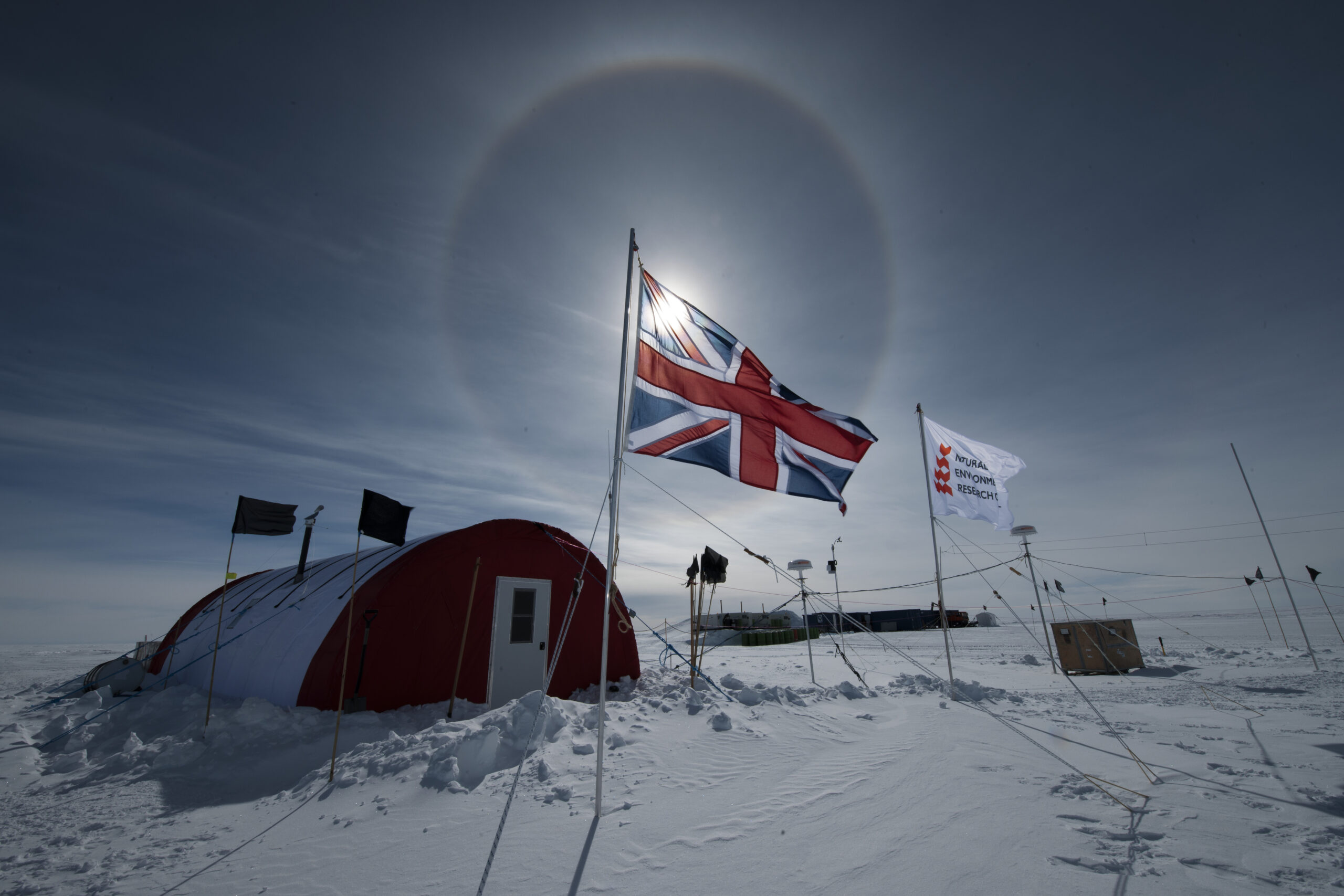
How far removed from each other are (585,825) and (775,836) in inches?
68.0

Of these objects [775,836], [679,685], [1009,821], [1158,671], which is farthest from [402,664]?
[1158,671]

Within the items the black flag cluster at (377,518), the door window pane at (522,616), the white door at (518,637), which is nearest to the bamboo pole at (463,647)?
the white door at (518,637)

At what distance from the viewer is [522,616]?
444 inches

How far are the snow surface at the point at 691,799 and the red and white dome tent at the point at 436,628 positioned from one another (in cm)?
73

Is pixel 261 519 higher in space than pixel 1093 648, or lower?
higher

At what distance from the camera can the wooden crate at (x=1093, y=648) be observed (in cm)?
1553

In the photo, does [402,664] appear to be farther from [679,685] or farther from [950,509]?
[950,509]

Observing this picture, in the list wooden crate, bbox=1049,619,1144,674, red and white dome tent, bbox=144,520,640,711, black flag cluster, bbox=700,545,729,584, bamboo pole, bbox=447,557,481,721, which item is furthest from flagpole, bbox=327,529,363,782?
wooden crate, bbox=1049,619,1144,674

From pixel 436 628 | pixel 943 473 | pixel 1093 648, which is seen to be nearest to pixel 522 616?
pixel 436 628

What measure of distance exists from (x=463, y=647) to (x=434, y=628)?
1.22m

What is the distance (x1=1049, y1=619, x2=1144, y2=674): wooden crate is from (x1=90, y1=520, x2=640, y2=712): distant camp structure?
12.9m

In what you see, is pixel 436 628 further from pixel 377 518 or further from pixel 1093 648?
pixel 1093 648

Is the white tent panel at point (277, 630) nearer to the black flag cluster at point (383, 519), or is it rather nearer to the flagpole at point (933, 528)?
the black flag cluster at point (383, 519)

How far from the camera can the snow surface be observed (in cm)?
406
